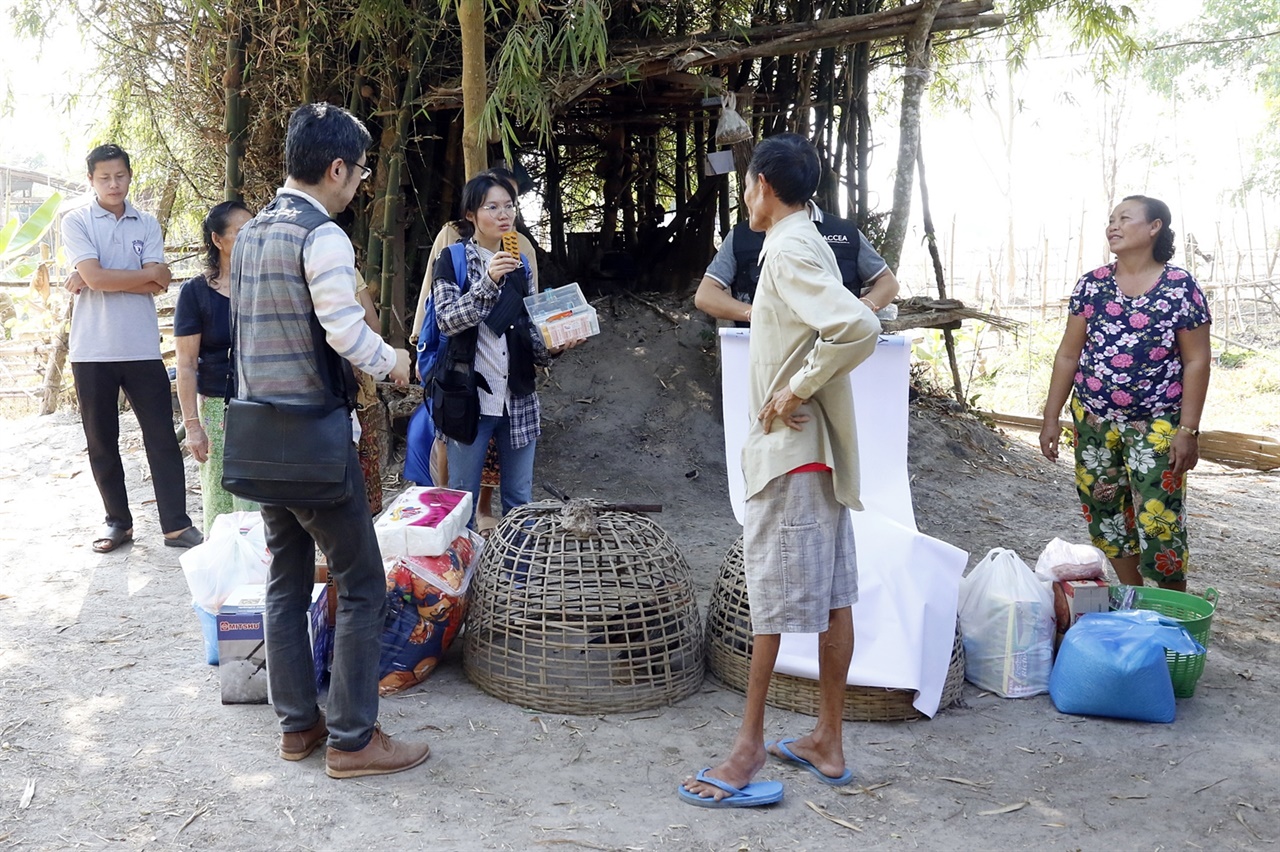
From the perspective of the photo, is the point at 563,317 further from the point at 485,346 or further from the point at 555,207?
the point at 555,207

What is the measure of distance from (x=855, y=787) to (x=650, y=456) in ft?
12.0

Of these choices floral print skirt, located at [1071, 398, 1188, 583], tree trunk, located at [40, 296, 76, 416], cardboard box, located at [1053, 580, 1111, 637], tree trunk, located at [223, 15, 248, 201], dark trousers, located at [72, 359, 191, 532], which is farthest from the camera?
tree trunk, located at [40, 296, 76, 416]

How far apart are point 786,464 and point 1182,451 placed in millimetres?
1823

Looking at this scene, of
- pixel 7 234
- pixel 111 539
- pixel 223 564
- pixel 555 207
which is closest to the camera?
pixel 223 564

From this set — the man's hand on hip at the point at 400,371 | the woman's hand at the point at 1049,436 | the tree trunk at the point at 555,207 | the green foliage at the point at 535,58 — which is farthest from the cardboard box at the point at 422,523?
the tree trunk at the point at 555,207

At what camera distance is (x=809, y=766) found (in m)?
2.66

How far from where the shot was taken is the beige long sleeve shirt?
2268 mm

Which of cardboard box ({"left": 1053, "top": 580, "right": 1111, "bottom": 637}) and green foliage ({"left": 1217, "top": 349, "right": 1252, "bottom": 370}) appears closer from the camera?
cardboard box ({"left": 1053, "top": 580, "right": 1111, "bottom": 637})

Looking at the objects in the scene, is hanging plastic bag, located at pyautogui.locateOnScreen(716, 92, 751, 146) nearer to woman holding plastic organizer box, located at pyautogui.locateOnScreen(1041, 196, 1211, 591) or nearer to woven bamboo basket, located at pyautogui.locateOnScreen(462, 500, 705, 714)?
woman holding plastic organizer box, located at pyautogui.locateOnScreen(1041, 196, 1211, 591)

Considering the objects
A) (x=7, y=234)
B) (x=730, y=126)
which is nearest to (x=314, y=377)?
(x=730, y=126)

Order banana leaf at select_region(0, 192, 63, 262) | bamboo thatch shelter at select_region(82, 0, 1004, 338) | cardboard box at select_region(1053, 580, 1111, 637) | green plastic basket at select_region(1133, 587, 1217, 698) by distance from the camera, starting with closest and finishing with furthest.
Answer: green plastic basket at select_region(1133, 587, 1217, 698) → cardboard box at select_region(1053, 580, 1111, 637) → bamboo thatch shelter at select_region(82, 0, 1004, 338) → banana leaf at select_region(0, 192, 63, 262)

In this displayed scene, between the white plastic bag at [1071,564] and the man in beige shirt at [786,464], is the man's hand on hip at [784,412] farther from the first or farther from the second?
the white plastic bag at [1071,564]

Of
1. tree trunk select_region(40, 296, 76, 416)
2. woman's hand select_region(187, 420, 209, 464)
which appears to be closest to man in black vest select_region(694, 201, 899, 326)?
woman's hand select_region(187, 420, 209, 464)

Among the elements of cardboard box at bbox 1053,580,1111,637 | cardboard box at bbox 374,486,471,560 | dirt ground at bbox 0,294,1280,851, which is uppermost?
cardboard box at bbox 374,486,471,560
